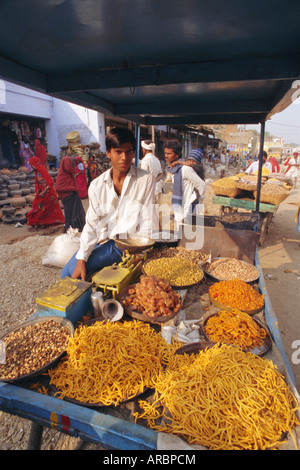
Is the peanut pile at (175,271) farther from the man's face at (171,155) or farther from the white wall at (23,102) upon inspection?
the white wall at (23,102)

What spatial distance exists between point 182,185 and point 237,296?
9.10 feet

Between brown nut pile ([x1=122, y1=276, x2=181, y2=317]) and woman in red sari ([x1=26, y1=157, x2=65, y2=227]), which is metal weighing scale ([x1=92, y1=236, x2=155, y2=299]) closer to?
brown nut pile ([x1=122, y1=276, x2=181, y2=317])

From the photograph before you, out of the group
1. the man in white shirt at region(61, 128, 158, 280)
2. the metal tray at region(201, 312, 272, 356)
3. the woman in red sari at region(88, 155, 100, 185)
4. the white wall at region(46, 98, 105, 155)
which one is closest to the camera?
the metal tray at region(201, 312, 272, 356)

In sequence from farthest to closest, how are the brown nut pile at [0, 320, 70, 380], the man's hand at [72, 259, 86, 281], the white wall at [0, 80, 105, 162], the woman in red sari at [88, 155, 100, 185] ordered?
the white wall at [0, 80, 105, 162] < the woman in red sari at [88, 155, 100, 185] < the man's hand at [72, 259, 86, 281] < the brown nut pile at [0, 320, 70, 380]

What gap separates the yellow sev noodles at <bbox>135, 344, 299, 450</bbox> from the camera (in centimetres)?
135

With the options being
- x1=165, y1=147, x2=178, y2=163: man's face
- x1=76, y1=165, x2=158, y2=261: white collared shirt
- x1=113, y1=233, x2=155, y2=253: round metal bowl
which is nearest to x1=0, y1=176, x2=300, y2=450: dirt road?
x1=76, y1=165, x2=158, y2=261: white collared shirt

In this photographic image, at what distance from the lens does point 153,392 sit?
1.73m

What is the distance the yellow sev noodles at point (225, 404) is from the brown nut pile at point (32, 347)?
0.76 meters

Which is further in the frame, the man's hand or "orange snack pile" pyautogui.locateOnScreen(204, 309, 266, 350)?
the man's hand

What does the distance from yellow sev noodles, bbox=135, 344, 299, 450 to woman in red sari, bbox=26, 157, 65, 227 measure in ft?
22.1

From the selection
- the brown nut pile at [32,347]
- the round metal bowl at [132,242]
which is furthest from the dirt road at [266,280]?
the round metal bowl at [132,242]
